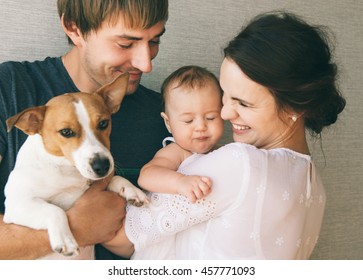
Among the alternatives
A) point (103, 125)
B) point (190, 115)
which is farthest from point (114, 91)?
point (190, 115)

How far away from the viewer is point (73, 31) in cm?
132

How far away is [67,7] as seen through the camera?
4.23 ft

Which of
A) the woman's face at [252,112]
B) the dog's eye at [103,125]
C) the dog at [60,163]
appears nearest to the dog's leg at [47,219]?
the dog at [60,163]

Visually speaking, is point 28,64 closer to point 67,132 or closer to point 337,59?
point 67,132

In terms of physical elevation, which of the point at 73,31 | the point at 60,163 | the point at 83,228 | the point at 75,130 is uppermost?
the point at 73,31

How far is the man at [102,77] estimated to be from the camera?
3.73ft

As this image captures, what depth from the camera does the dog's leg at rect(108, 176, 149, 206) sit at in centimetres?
111

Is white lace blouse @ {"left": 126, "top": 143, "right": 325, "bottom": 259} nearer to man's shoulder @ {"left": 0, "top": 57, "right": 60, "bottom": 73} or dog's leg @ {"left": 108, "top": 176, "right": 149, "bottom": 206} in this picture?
dog's leg @ {"left": 108, "top": 176, "right": 149, "bottom": 206}

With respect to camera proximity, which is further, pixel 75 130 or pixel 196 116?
pixel 196 116

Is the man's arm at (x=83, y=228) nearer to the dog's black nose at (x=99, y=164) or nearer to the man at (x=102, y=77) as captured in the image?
the man at (x=102, y=77)

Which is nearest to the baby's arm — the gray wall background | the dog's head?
the dog's head

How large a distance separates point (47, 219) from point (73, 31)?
23.4 inches

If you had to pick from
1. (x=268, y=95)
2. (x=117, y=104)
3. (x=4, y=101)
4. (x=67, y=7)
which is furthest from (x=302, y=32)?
(x=4, y=101)

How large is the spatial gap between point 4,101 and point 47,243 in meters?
0.42
